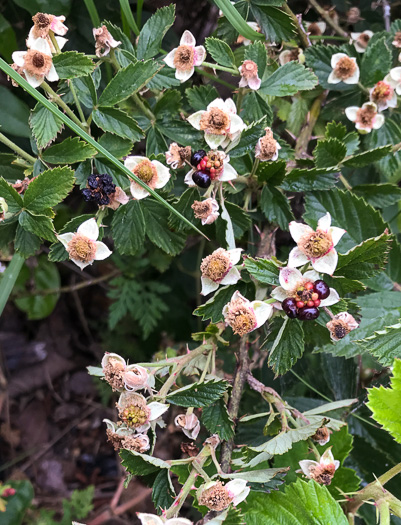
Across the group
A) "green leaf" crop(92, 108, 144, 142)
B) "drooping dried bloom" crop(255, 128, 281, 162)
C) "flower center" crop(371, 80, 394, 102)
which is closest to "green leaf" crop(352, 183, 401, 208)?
"flower center" crop(371, 80, 394, 102)

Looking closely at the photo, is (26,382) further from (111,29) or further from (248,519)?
(111,29)

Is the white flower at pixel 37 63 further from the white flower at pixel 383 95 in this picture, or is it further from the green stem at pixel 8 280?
the white flower at pixel 383 95

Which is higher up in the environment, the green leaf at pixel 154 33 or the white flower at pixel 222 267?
the green leaf at pixel 154 33

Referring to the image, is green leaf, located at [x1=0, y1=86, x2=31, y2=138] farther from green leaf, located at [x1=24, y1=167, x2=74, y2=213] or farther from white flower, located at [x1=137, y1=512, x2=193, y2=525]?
white flower, located at [x1=137, y1=512, x2=193, y2=525]

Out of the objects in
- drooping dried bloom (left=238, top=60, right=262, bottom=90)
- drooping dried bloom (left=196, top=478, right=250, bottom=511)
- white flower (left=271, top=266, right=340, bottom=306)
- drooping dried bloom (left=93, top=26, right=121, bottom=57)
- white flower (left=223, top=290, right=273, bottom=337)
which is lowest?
drooping dried bloom (left=196, top=478, right=250, bottom=511)

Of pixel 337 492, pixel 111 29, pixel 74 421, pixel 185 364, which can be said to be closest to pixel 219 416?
pixel 185 364

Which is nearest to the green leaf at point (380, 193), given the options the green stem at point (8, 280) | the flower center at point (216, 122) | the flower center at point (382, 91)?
the flower center at point (382, 91)
